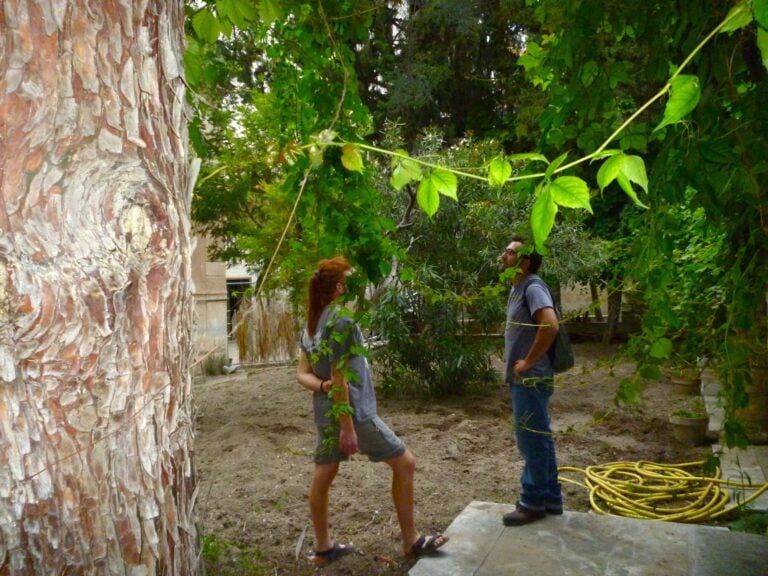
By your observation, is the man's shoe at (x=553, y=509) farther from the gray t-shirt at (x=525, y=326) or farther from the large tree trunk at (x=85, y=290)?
the large tree trunk at (x=85, y=290)

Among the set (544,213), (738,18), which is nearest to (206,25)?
(544,213)

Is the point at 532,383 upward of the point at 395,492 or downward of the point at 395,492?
upward

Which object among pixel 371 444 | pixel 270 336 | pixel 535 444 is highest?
pixel 270 336

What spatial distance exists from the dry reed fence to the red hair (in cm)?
1020

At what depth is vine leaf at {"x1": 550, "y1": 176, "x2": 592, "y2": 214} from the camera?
1239 mm

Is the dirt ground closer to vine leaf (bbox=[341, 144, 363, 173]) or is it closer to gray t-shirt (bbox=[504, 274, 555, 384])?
gray t-shirt (bbox=[504, 274, 555, 384])

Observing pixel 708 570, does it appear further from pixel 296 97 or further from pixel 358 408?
pixel 296 97

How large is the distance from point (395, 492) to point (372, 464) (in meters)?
2.57

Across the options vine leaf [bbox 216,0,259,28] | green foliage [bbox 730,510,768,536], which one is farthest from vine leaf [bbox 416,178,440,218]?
green foliage [bbox 730,510,768,536]

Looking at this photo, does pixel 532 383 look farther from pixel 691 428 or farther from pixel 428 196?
pixel 691 428

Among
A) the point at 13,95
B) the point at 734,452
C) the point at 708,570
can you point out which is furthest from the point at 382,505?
the point at 13,95

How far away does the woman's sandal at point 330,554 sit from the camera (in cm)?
404

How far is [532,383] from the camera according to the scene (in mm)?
4055

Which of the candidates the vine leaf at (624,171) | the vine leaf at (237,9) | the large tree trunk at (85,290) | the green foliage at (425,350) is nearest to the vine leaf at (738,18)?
the vine leaf at (624,171)
